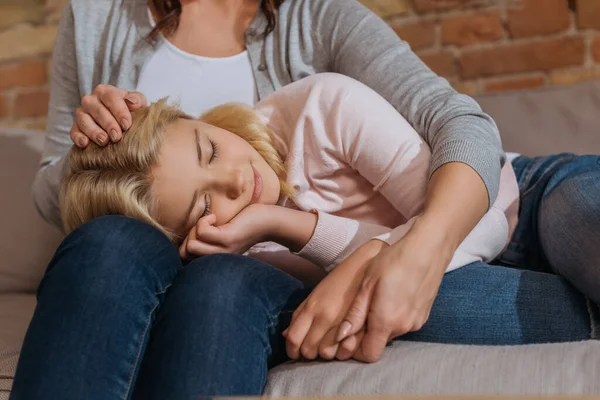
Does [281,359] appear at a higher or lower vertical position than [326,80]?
lower

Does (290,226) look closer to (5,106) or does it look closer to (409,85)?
(409,85)

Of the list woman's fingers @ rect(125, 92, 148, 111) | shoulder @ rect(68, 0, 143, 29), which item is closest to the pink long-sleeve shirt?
woman's fingers @ rect(125, 92, 148, 111)

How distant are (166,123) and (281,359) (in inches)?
16.4

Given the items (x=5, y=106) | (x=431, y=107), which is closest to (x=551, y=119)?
(x=431, y=107)

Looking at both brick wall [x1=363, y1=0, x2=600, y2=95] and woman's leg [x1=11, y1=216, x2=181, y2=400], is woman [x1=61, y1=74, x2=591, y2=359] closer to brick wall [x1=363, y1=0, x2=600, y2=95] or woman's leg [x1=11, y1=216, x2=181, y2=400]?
woman's leg [x1=11, y1=216, x2=181, y2=400]

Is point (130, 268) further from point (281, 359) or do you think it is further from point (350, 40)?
point (350, 40)

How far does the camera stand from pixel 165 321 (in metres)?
0.72

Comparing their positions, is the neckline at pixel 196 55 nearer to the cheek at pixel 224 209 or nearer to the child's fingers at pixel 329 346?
the cheek at pixel 224 209

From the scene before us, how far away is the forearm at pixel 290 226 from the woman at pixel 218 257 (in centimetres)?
9

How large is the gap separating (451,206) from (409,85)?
296 millimetres

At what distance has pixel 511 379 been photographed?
24.8 inches

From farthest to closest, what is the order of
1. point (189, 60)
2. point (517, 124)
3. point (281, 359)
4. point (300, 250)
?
point (517, 124), point (189, 60), point (300, 250), point (281, 359)

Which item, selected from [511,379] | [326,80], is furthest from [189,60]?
[511,379]

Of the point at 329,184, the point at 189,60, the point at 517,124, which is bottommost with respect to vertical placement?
the point at 517,124
